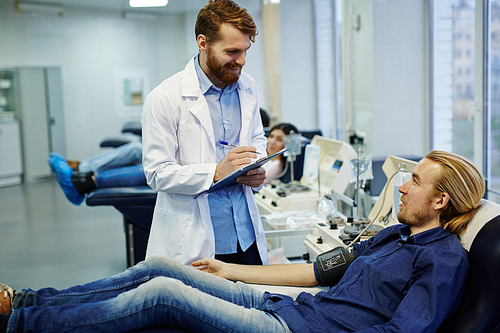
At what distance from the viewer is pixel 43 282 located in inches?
142

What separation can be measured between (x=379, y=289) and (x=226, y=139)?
2.73 ft

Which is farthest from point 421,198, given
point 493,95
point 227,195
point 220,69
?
point 493,95

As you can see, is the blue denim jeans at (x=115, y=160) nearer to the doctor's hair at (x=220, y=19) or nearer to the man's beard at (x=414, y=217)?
the doctor's hair at (x=220, y=19)

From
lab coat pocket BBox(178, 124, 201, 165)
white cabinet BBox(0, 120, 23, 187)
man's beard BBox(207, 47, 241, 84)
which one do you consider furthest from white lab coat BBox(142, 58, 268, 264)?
white cabinet BBox(0, 120, 23, 187)

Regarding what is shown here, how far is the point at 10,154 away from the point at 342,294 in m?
6.99

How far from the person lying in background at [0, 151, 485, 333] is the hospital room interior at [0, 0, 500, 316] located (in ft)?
1.12

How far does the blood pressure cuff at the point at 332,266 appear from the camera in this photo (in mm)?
1810

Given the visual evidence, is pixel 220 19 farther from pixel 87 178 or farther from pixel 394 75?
pixel 87 178

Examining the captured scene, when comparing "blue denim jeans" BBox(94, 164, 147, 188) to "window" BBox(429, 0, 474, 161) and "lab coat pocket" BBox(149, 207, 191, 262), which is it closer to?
"lab coat pocket" BBox(149, 207, 191, 262)

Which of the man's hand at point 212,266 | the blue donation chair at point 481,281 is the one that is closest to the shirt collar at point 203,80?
the man's hand at point 212,266

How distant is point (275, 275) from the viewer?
1882 mm

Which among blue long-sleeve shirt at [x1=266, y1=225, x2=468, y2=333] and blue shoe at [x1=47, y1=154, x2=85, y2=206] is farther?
blue shoe at [x1=47, y1=154, x2=85, y2=206]

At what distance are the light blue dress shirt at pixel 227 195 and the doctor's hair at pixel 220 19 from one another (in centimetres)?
19

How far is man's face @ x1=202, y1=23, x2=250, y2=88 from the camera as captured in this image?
172 cm
